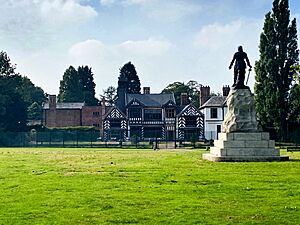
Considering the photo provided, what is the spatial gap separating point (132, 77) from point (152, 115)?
1221 inches

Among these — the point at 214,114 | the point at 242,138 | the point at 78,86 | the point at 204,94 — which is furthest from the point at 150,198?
the point at 78,86

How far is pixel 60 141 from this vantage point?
6531 centimetres

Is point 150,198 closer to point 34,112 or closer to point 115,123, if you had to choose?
point 115,123

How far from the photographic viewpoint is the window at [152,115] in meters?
83.2

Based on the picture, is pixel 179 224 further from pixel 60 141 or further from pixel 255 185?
pixel 60 141

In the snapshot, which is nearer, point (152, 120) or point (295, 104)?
point (295, 104)

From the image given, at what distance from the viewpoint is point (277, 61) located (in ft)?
186

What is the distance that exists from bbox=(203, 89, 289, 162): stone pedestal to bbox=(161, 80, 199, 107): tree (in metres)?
82.8

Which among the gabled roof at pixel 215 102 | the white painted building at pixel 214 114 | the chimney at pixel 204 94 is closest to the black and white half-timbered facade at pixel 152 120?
the white painted building at pixel 214 114

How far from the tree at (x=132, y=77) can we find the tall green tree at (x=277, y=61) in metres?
57.1

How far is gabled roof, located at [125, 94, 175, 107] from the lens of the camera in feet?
275

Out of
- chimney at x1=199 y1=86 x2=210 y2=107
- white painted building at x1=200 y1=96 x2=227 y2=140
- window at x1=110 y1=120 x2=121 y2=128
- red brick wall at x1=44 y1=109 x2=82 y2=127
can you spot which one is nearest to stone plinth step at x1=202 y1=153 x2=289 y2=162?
white painted building at x1=200 y1=96 x2=227 y2=140

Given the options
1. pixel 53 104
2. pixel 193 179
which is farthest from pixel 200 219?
pixel 53 104

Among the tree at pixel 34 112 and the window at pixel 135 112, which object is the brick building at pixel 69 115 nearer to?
the tree at pixel 34 112
